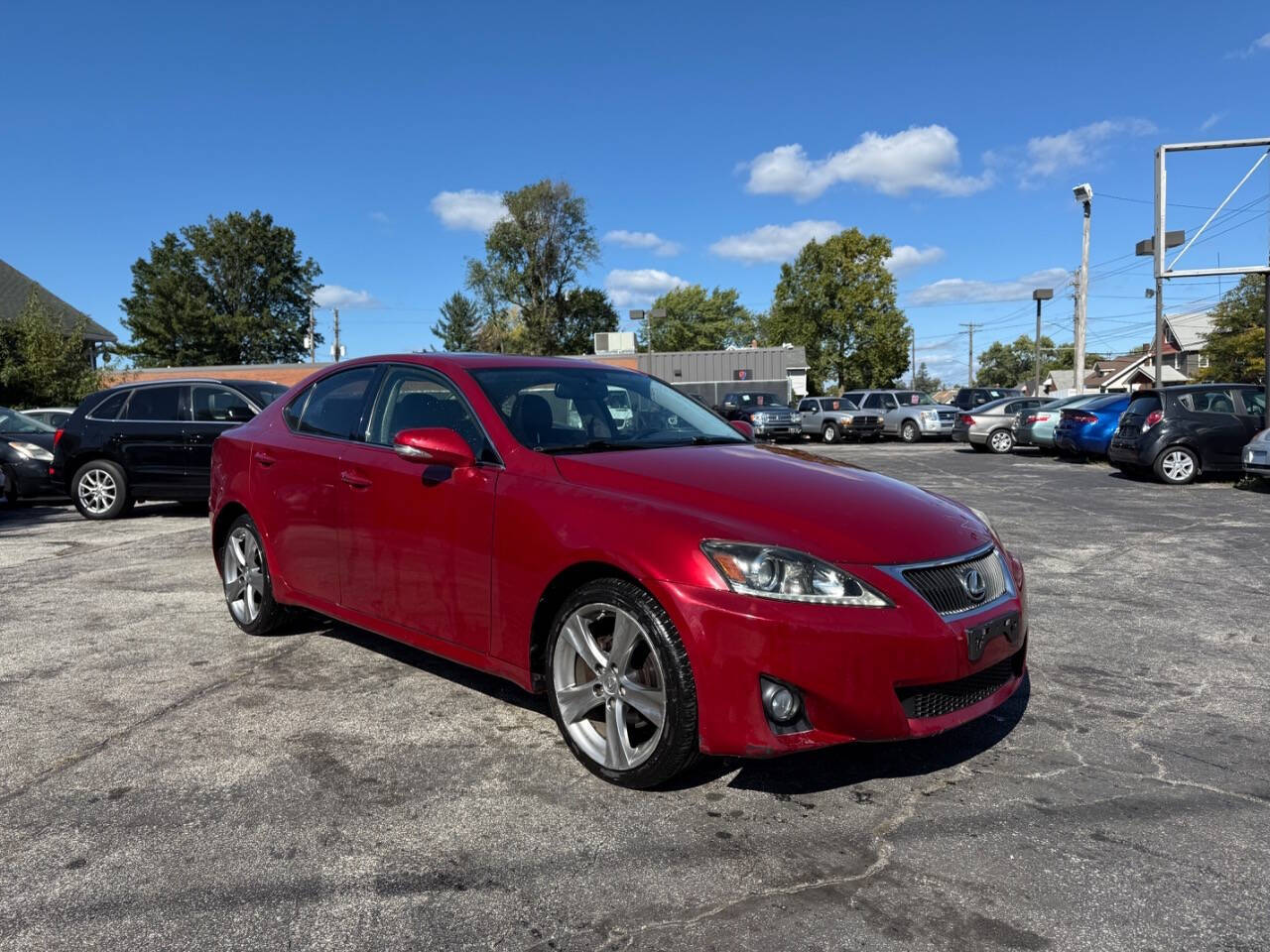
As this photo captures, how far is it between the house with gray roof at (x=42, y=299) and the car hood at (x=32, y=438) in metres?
32.2

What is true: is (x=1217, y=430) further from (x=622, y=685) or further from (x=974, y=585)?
(x=622, y=685)

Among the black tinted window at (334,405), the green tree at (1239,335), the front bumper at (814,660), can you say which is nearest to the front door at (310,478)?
the black tinted window at (334,405)

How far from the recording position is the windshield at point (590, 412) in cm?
388

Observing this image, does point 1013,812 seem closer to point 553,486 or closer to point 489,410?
point 553,486

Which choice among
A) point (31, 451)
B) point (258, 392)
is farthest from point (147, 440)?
point (31, 451)

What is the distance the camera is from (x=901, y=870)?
8.89 ft

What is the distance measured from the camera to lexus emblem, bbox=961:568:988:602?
3.20 meters

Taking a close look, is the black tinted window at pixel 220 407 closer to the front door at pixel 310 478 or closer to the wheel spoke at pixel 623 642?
the front door at pixel 310 478

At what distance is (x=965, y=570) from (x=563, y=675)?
1.50 meters

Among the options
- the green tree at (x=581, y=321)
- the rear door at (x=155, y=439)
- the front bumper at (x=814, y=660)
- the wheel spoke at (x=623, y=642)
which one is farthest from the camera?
the green tree at (x=581, y=321)

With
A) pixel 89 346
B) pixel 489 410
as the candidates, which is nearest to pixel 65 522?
pixel 489 410

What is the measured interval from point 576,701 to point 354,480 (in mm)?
1646

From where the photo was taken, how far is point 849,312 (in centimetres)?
5353

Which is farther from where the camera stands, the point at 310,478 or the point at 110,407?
the point at 110,407
